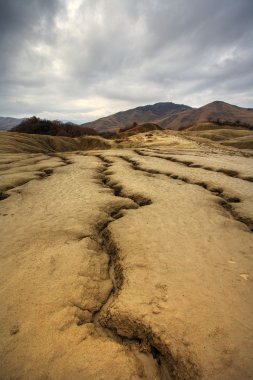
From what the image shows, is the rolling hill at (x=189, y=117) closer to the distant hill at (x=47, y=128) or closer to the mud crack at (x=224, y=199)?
the distant hill at (x=47, y=128)

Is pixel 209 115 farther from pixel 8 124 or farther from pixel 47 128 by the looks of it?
pixel 8 124

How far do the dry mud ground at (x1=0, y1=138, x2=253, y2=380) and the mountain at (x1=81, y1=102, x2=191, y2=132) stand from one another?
173 ft

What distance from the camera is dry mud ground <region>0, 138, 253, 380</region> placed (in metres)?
0.97

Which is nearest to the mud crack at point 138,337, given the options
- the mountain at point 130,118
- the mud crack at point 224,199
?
the mud crack at point 224,199

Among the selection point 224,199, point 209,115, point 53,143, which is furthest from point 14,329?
point 209,115

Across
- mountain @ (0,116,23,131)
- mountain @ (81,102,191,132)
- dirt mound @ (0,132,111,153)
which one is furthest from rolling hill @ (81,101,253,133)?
mountain @ (0,116,23,131)

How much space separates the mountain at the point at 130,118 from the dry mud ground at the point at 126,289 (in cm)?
5278

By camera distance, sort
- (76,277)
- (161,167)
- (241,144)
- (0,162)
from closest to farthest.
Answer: (76,277) → (161,167) → (0,162) → (241,144)

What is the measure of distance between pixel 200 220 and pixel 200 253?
0.57 metres

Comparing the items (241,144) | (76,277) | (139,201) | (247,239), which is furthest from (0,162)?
(241,144)

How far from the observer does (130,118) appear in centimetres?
6944

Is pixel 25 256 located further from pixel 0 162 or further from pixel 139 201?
pixel 0 162

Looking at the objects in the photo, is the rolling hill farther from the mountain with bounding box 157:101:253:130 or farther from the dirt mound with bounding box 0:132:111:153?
the dirt mound with bounding box 0:132:111:153

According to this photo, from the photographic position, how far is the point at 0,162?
5480 mm
